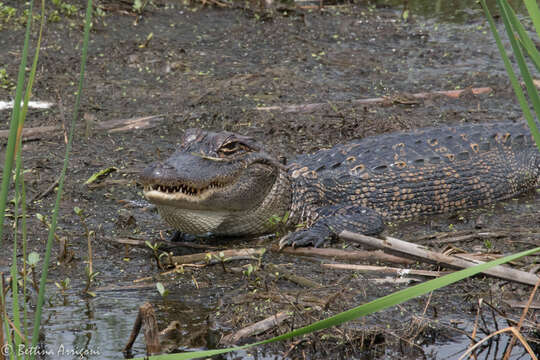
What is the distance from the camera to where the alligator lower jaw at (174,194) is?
4.80m

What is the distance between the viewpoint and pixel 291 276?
15.3ft

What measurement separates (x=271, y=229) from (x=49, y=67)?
4.11 meters

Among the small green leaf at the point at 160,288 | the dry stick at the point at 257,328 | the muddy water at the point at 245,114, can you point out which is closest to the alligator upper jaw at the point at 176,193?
the muddy water at the point at 245,114

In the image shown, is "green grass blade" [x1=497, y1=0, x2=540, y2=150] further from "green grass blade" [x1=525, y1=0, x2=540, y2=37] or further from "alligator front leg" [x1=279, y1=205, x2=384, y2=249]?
"alligator front leg" [x1=279, y1=205, x2=384, y2=249]

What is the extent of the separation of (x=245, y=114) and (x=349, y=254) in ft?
9.78

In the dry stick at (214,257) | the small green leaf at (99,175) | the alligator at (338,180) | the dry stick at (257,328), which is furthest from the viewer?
the small green leaf at (99,175)

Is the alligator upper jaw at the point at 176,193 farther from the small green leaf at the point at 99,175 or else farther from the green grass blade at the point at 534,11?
the green grass blade at the point at 534,11

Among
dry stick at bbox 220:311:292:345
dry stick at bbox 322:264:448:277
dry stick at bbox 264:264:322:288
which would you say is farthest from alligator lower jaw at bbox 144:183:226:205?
dry stick at bbox 220:311:292:345

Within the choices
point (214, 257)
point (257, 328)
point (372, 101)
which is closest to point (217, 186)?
point (214, 257)

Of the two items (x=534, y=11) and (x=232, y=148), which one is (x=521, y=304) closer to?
(x=534, y=11)

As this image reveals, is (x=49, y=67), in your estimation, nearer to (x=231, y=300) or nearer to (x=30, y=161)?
(x=30, y=161)

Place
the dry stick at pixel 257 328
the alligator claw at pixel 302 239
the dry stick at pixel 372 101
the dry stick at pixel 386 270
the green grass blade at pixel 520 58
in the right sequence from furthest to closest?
1. the dry stick at pixel 372 101
2. the alligator claw at pixel 302 239
3. the dry stick at pixel 386 270
4. the dry stick at pixel 257 328
5. the green grass blade at pixel 520 58

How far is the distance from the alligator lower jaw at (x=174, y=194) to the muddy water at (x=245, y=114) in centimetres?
46

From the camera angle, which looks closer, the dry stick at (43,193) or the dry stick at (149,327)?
the dry stick at (149,327)
